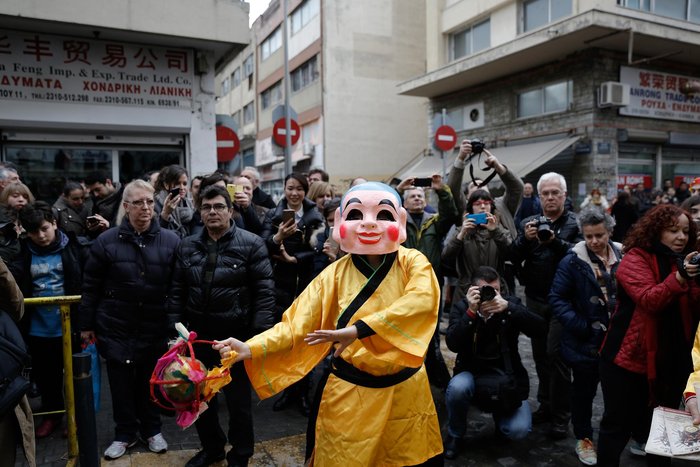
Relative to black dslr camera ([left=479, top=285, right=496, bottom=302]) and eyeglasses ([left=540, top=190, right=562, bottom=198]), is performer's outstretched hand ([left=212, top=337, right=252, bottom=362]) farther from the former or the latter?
eyeglasses ([left=540, top=190, right=562, bottom=198])

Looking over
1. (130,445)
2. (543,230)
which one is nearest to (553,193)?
(543,230)

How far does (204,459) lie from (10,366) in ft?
5.19

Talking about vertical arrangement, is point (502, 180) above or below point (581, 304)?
above

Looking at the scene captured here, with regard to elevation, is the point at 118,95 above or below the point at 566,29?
below

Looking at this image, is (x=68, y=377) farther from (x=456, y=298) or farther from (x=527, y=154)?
(x=527, y=154)

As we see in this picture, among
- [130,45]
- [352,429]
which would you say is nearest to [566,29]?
[130,45]

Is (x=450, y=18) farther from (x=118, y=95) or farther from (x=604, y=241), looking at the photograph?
(x=604, y=241)

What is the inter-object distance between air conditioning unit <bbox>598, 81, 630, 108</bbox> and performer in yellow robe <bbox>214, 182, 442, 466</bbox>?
1263 centimetres

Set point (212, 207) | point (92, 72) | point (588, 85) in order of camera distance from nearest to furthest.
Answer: point (212, 207)
point (92, 72)
point (588, 85)

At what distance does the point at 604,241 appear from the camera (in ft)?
12.6

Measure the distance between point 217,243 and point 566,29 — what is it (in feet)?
38.6

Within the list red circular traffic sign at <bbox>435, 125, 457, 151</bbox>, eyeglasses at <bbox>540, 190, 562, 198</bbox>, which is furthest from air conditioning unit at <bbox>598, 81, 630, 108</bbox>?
eyeglasses at <bbox>540, 190, 562, 198</bbox>

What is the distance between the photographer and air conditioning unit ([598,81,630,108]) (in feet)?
43.9

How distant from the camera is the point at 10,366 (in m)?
2.52
